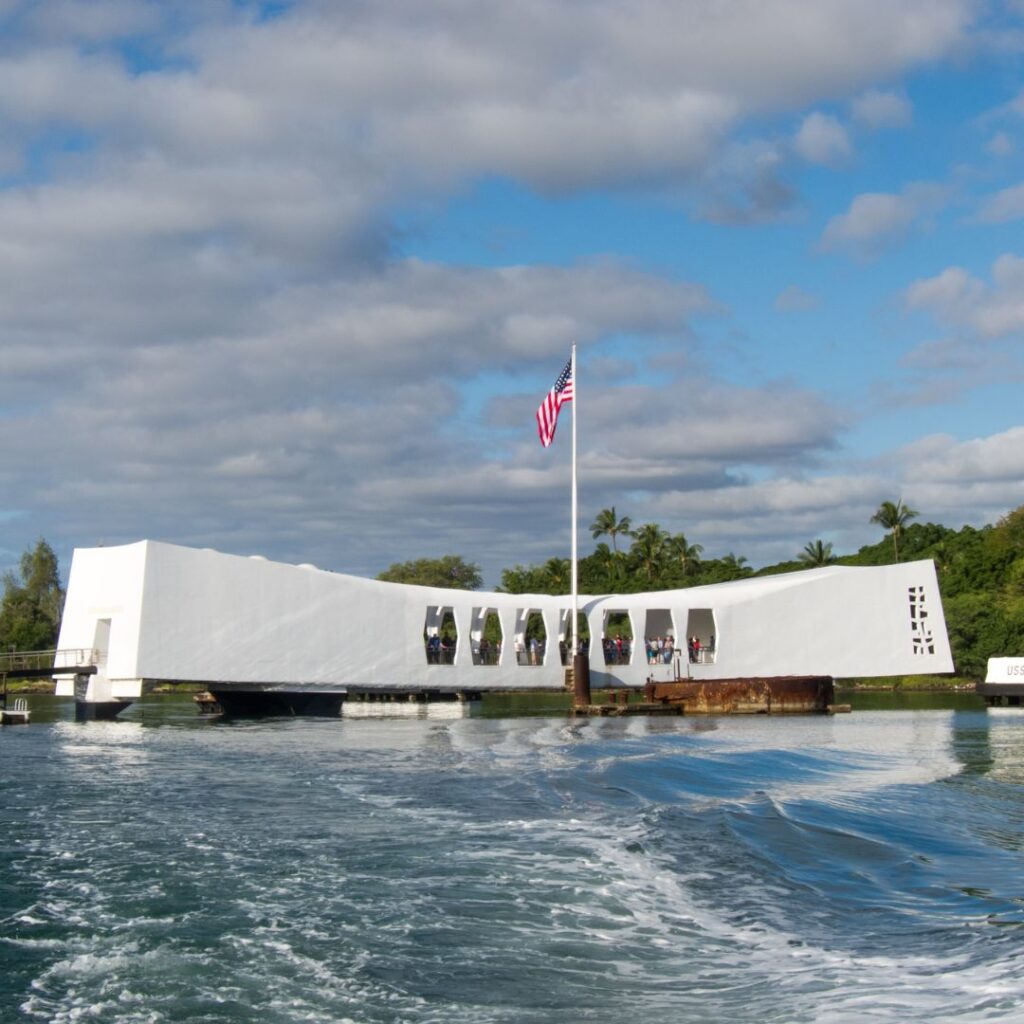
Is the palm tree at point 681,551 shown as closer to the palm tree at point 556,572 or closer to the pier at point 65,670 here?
the palm tree at point 556,572

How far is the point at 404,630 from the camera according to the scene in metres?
37.4

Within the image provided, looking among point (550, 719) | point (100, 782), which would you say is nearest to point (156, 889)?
point (100, 782)

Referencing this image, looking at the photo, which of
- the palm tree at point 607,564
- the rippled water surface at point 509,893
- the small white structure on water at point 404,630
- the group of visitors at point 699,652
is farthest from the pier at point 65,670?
the palm tree at point 607,564

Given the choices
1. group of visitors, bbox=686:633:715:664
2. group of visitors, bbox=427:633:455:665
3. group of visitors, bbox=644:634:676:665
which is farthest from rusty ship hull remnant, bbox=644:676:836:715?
group of visitors, bbox=427:633:455:665

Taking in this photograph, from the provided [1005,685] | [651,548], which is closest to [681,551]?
[651,548]

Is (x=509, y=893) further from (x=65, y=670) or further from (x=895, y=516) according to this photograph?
(x=895, y=516)

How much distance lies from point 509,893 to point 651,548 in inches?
2936

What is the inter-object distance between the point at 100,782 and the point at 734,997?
36.9ft

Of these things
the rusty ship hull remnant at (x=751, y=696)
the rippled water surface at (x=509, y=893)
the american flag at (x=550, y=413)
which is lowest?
the rippled water surface at (x=509, y=893)

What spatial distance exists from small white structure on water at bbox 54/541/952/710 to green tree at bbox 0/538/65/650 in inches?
1879

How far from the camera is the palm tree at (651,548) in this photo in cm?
8256

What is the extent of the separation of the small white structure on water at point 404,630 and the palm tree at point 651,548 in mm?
38118

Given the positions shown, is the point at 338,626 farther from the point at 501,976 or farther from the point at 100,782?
the point at 501,976

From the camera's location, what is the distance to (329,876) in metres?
9.19
